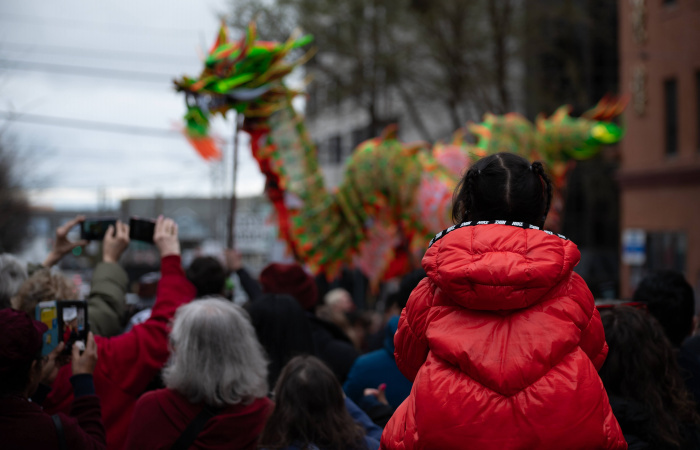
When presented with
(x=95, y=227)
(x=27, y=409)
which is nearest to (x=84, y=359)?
(x=27, y=409)

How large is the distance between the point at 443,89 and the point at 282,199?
10.6 meters

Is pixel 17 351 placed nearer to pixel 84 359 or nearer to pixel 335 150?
pixel 84 359

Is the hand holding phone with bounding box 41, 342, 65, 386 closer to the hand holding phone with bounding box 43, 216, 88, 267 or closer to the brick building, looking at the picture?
the hand holding phone with bounding box 43, 216, 88, 267

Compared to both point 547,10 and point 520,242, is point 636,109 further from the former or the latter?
point 520,242

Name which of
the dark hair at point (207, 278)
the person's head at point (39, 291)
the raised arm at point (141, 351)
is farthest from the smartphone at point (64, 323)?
the dark hair at point (207, 278)

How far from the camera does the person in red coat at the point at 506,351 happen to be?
1770 mm

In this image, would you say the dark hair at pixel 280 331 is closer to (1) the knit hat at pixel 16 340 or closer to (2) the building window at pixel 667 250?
(1) the knit hat at pixel 16 340

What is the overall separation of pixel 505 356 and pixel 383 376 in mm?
1564

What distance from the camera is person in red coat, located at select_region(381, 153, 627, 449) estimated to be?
1770 mm

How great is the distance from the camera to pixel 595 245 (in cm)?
2498

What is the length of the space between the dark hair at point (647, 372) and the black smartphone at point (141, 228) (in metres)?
2.16

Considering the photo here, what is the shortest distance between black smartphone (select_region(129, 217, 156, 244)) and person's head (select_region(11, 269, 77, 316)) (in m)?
0.50

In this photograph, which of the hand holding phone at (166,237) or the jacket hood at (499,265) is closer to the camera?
the jacket hood at (499,265)

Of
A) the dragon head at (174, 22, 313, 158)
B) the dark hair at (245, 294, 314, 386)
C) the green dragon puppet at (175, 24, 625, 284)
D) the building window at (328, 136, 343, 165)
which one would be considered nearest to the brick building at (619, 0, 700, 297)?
the green dragon puppet at (175, 24, 625, 284)
